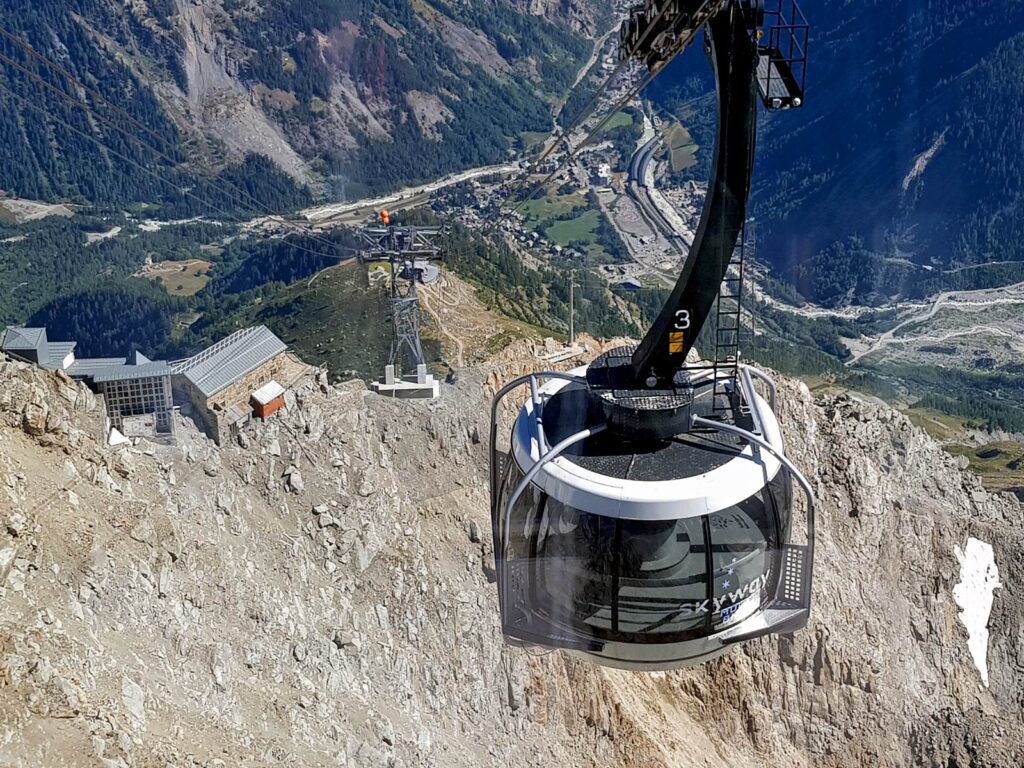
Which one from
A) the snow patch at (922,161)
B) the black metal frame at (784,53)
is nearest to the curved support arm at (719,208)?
the black metal frame at (784,53)

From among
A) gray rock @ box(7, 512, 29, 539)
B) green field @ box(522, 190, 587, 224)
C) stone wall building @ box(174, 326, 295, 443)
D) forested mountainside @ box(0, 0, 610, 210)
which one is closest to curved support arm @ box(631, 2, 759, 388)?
gray rock @ box(7, 512, 29, 539)

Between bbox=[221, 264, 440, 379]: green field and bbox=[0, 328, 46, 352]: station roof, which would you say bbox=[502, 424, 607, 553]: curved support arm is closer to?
bbox=[0, 328, 46, 352]: station roof

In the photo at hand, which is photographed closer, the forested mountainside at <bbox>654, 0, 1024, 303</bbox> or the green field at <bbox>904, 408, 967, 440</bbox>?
the green field at <bbox>904, 408, 967, 440</bbox>

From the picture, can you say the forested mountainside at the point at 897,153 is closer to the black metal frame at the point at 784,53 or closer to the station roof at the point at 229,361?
the station roof at the point at 229,361

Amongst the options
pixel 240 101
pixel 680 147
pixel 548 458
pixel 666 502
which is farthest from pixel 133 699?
pixel 680 147

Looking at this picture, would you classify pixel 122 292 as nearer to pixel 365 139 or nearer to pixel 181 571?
pixel 365 139

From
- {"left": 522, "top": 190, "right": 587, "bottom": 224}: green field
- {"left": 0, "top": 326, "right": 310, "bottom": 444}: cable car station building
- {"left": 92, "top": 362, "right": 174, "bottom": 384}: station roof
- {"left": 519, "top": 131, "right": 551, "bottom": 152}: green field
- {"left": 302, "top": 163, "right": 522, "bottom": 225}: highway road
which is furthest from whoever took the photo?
{"left": 519, "top": 131, "right": 551, "bottom": 152}: green field

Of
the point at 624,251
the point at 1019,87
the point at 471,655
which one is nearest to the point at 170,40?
the point at 624,251
